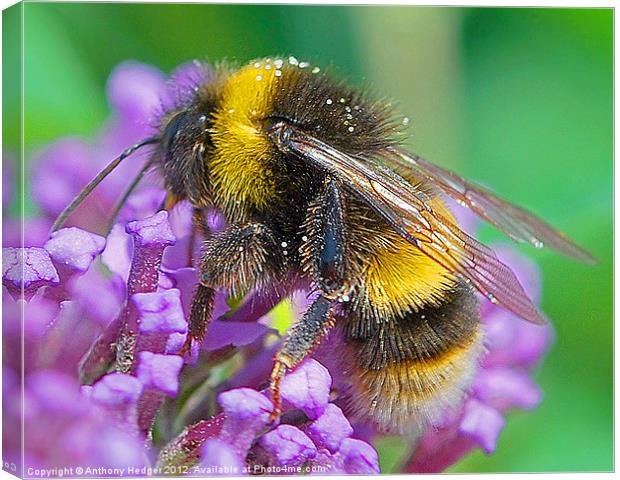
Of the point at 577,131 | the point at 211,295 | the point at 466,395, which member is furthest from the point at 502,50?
the point at 211,295

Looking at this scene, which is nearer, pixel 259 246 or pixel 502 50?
pixel 259 246

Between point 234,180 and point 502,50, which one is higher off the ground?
point 502,50

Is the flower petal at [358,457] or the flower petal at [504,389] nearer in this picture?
the flower petal at [358,457]

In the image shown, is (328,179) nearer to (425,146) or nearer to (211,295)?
(211,295)

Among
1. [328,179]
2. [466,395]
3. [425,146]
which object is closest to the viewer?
[328,179]

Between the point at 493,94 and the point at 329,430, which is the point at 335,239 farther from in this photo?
the point at 493,94

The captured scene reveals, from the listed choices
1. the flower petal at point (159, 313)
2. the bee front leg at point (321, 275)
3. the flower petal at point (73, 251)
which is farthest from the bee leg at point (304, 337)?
the flower petal at point (73, 251)

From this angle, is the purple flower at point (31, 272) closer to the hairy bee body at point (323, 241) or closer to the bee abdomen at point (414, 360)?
the hairy bee body at point (323, 241)
